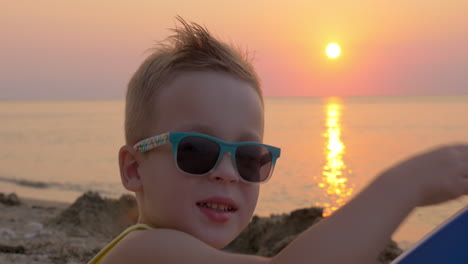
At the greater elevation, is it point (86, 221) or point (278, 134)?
point (278, 134)

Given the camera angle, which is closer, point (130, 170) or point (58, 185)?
point (130, 170)

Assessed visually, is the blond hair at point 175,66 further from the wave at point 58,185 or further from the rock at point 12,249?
the wave at point 58,185

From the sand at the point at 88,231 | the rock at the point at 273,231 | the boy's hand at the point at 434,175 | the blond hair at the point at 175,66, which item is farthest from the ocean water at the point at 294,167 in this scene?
the boy's hand at the point at 434,175

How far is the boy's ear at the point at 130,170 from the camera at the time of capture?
177cm

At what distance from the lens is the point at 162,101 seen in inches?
66.4

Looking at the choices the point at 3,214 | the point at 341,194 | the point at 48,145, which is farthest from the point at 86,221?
the point at 48,145

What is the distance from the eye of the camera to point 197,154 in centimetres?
160

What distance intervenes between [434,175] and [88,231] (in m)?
5.76

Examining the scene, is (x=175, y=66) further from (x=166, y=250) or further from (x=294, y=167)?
(x=294, y=167)

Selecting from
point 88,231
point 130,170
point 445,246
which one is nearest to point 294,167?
point 88,231

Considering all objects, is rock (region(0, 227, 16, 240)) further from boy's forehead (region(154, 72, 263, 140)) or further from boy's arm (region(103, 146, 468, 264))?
boy's arm (region(103, 146, 468, 264))

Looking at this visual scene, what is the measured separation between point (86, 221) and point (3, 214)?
1754 millimetres

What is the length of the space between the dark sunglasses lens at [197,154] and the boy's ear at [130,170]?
0.72 ft

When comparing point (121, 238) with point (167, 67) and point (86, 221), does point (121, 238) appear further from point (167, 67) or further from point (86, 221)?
point (86, 221)
